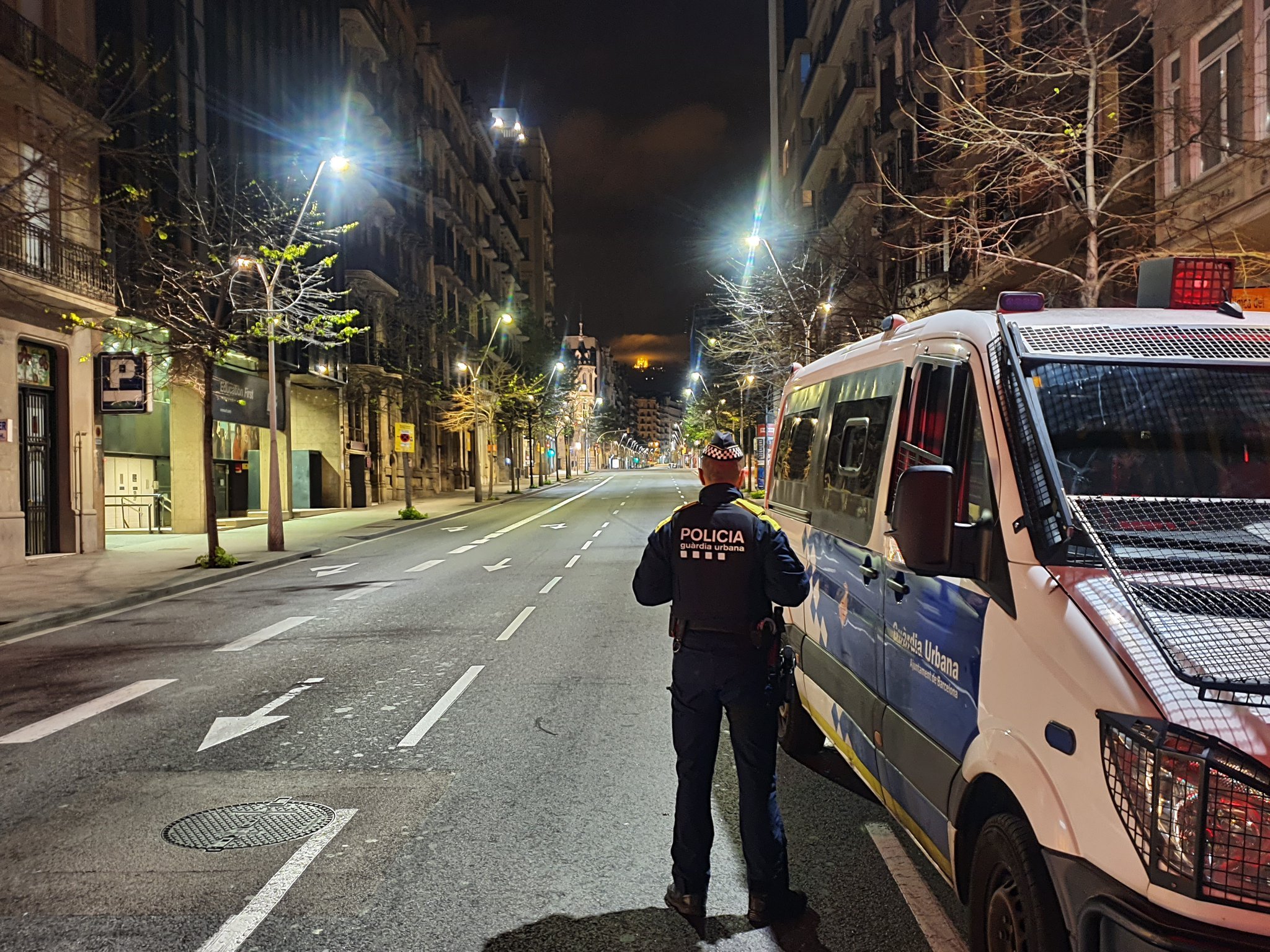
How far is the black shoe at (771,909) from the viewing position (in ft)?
12.9

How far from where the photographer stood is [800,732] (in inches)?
240

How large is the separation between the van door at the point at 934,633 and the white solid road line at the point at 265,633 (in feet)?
27.5

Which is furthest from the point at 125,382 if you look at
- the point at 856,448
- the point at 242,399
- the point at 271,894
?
the point at 856,448

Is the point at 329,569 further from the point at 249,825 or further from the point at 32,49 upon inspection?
the point at 249,825

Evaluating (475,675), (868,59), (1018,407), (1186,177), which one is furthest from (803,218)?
(1018,407)

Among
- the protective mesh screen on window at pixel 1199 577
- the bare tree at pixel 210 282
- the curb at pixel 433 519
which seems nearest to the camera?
the protective mesh screen on window at pixel 1199 577

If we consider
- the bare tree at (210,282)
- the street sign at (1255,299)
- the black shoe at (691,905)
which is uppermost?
Result: the bare tree at (210,282)

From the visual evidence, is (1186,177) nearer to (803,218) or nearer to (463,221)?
(803,218)

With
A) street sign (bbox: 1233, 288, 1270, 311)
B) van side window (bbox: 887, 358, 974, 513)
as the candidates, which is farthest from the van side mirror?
street sign (bbox: 1233, 288, 1270, 311)

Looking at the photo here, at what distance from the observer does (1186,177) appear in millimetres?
15062

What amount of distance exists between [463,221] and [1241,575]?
2606 inches

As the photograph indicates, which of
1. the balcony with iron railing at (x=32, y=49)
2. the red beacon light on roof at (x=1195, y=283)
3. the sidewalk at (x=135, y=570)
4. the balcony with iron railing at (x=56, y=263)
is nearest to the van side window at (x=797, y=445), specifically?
the red beacon light on roof at (x=1195, y=283)

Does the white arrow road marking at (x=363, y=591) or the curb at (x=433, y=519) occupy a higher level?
the white arrow road marking at (x=363, y=591)

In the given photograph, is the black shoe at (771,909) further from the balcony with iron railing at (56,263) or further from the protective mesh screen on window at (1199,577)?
the balcony with iron railing at (56,263)
